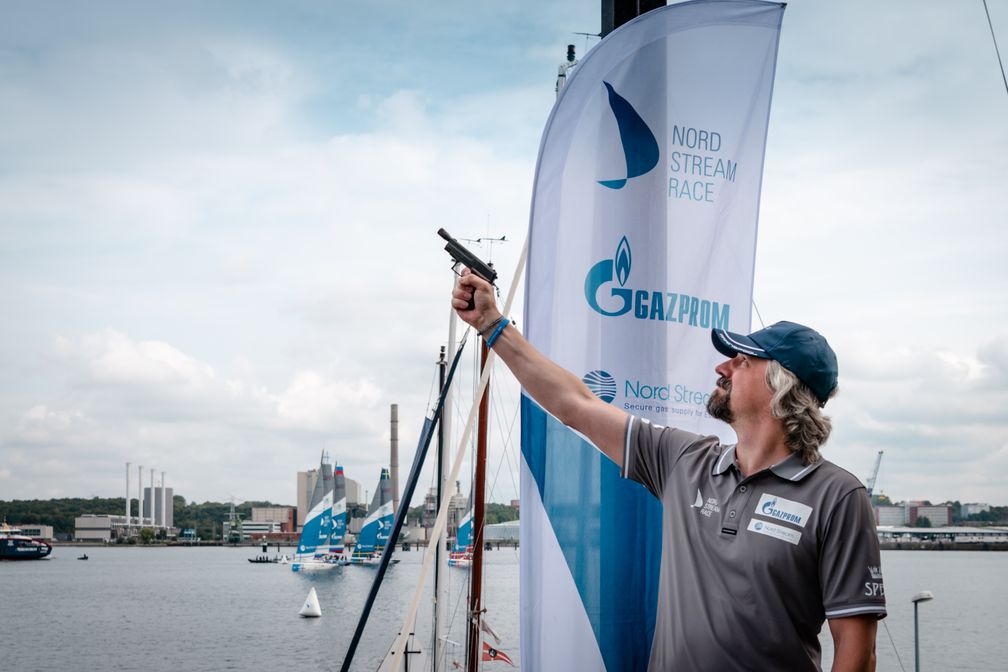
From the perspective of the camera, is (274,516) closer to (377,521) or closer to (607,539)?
(377,521)

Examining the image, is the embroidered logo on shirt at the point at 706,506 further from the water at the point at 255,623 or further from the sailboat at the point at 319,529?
the sailboat at the point at 319,529

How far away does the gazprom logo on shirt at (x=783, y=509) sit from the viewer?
2.14 metres

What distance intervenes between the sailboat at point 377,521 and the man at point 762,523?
72.2 meters

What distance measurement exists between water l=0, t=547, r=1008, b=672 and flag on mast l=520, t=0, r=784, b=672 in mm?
16082

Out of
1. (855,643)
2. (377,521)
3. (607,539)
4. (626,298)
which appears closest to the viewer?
(855,643)

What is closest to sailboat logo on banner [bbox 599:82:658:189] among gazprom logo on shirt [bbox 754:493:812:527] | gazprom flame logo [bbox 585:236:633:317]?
gazprom flame logo [bbox 585:236:633:317]

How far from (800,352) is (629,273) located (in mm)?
1594

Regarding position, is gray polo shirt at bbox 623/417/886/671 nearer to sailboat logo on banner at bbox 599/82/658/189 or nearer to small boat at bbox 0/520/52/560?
sailboat logo on banner at bbox 599/82/658/189

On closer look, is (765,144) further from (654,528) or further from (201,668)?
(201,668)

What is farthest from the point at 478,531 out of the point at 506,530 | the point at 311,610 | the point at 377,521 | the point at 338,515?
the point at 506,530

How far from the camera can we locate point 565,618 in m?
3.71

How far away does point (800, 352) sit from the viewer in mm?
2340

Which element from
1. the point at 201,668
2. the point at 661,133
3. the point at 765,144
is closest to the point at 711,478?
the point at 661,133

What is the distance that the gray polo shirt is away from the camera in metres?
2.11
